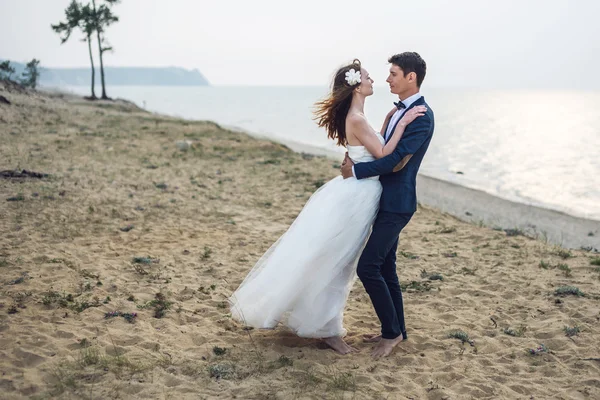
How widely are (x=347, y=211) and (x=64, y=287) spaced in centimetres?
370

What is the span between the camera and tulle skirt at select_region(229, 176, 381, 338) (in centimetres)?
460

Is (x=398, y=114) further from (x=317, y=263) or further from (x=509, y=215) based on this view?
(x=509, y=215)

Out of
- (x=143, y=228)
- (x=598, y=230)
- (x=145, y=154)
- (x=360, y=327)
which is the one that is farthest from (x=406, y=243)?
(x=145, y=154)

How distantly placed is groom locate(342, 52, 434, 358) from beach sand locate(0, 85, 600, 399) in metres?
0.92

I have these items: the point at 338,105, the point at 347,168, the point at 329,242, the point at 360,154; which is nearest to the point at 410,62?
the point at 338,105

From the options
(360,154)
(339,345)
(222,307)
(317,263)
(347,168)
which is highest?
(360,154)

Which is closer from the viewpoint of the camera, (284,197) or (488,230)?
(488,230)

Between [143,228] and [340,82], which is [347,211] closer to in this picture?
[340,82]

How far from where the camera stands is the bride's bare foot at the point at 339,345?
4.93 m

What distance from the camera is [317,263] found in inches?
182

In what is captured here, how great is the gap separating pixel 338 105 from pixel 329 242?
1286mm

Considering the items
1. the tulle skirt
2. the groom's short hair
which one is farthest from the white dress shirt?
the tulle skirt

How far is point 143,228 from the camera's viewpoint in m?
9.05

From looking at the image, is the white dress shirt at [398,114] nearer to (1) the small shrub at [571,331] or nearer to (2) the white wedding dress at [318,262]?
(2) the white wedding dress at [318,262]
